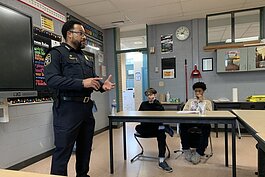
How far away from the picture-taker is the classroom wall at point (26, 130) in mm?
2631

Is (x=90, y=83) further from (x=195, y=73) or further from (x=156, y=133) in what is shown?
(x=195, y=73)

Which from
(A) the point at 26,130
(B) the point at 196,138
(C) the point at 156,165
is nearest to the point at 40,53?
(A) the point at 26,130

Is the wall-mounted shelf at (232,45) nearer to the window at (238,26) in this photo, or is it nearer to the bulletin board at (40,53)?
the window at (238,26)

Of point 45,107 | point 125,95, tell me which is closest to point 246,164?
point 45,107

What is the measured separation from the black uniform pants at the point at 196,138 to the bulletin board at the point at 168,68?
222cm

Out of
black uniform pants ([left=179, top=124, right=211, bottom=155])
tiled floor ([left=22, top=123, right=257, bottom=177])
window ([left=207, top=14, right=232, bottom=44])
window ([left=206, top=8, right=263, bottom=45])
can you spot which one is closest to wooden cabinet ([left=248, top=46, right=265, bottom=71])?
window ([left=206, top=8, right=263, bottom=45])

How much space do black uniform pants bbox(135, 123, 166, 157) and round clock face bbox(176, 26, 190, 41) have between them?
2.83 meters

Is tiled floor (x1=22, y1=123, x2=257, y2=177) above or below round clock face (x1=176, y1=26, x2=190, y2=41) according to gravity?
below

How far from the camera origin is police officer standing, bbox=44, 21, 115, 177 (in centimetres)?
156

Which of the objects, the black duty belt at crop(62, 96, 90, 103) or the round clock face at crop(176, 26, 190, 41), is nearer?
the black duty belt at crop(62, 96, 90, 103)

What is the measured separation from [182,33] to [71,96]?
400cm

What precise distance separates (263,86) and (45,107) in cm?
442

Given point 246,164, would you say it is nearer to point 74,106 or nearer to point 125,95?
point 74,106

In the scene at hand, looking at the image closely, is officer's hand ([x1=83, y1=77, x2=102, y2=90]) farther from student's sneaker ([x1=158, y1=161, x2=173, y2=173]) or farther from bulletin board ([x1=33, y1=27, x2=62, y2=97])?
bulletin board ([x1=33, y1=27, x2=62, y2=97])
